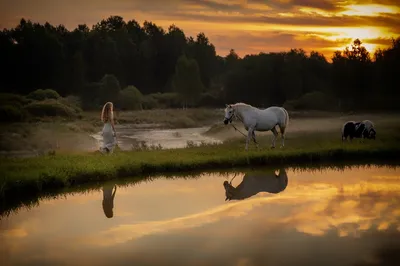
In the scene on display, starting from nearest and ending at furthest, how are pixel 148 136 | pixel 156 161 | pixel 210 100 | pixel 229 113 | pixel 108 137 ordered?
pixel 156 161
pixel 108 137
pixel 229 113
pixel 148 136
pixel 210 100

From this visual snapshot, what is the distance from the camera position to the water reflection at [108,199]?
30.2 feet

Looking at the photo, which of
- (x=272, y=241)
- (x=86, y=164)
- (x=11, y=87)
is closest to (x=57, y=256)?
(x=272, y=241)

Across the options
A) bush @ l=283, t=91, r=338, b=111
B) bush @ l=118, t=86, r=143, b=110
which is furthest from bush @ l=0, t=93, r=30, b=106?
bush @ l=283, t=91, r=338, b=111

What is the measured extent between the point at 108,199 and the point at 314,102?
27.9m

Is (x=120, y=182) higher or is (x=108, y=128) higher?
(x=108, y=128)

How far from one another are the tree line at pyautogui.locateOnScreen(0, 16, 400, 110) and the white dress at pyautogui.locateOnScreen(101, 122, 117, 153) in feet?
69.6

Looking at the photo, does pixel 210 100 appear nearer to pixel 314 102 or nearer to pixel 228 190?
pixel 314 102

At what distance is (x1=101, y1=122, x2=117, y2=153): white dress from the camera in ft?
47.0

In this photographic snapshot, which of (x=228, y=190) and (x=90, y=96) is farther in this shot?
(x=90, y=96)

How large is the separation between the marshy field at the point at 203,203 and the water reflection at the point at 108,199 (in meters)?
0.02

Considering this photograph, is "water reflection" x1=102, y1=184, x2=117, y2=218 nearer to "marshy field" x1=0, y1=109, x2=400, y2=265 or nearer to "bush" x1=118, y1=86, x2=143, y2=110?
"marshy field" x1=0, y1=109, x2=400, y2=265

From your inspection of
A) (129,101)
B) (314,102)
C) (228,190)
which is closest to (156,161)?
(228,190)

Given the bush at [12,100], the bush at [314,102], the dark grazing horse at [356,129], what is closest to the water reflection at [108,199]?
the dark grazing horse at [356,129]

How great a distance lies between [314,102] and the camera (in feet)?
119
